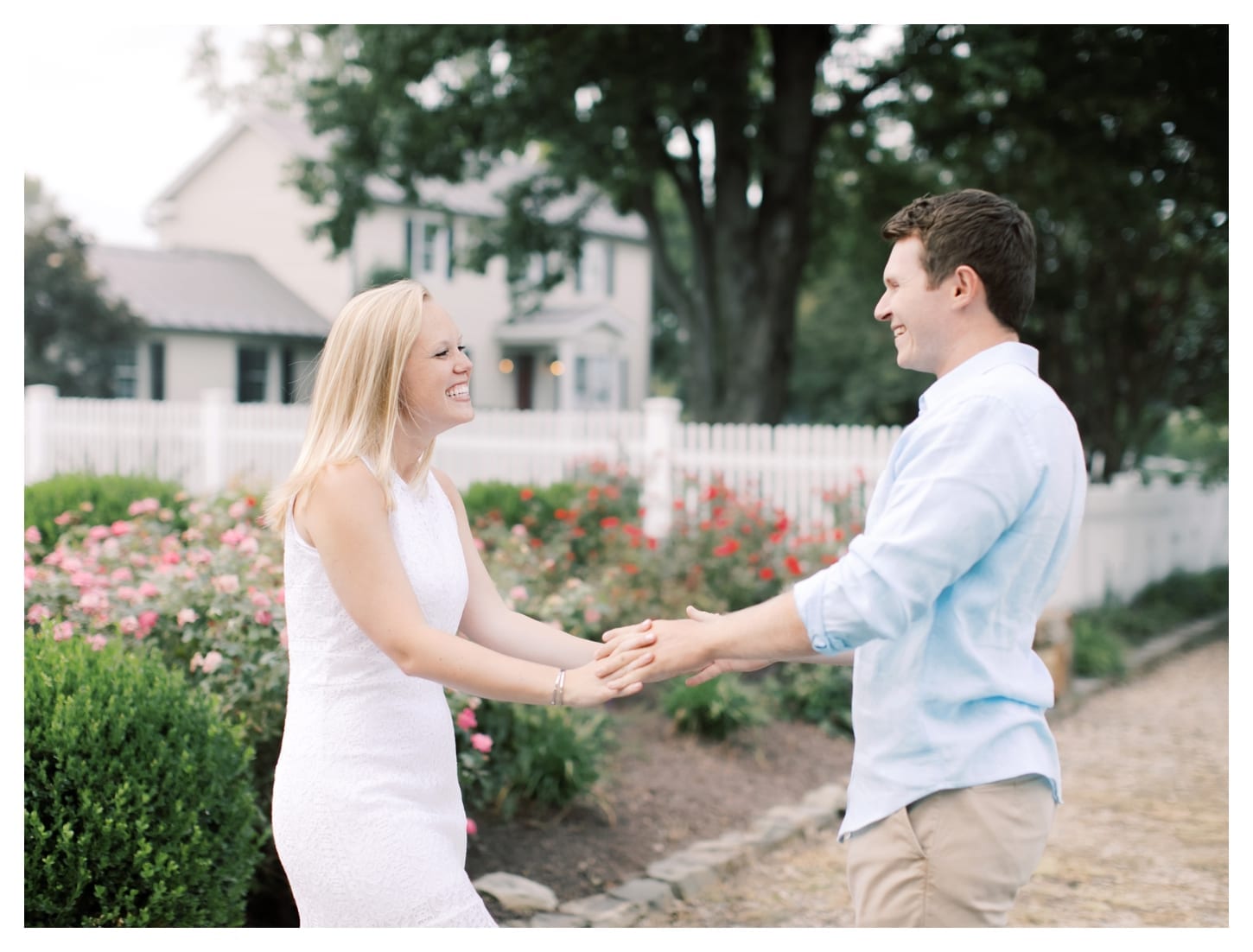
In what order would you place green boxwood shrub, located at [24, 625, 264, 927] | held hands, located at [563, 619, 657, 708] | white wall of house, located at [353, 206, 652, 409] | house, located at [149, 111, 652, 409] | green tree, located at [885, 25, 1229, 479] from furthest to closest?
house, located at [149, 111, 652, 409] < white wall of house, located at [353, 206, 652, 409] < green tree, located at [885, 25, 1229, 479] < green boxwood shrub, located at [24, 625, 264, 927] < held hands, located at [563, 619, 657, 708]

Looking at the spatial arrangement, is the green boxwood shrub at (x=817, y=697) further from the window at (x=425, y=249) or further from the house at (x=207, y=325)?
the window at (x=425, y=249)

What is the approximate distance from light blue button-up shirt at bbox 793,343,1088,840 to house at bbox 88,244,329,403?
2150cm

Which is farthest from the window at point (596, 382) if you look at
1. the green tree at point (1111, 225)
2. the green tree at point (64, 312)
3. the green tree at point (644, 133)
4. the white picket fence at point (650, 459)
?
the white picket fence at point (650, 459)

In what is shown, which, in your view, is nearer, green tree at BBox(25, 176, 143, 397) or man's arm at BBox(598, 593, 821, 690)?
man's arm at BBox(598, 593, 821, 690)

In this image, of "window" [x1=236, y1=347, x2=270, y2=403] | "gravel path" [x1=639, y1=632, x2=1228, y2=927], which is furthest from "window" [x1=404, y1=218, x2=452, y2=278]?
"gravel path" [x1=639, y1=632, x2=1228, y2=927]

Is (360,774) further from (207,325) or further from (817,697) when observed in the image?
(207,325)

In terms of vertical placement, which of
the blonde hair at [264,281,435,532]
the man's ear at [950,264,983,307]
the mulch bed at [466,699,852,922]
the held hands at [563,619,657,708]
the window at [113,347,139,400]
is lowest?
the mulch bed at [466,699,852,922]

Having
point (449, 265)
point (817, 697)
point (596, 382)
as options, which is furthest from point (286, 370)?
point (817, 697)

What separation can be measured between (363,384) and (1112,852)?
4622 mm

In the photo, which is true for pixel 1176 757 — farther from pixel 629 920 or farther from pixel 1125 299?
pixel 1125 299

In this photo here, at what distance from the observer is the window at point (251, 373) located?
24.9 metres

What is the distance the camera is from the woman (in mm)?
2355

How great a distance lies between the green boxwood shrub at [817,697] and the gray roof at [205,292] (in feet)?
60.6

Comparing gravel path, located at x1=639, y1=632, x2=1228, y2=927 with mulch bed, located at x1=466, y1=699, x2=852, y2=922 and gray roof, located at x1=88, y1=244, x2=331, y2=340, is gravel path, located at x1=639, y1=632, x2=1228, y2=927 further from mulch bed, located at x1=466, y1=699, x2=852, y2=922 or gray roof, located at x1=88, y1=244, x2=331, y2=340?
gray roof, located at x1=88, y1=244, x2=331, y2=340
